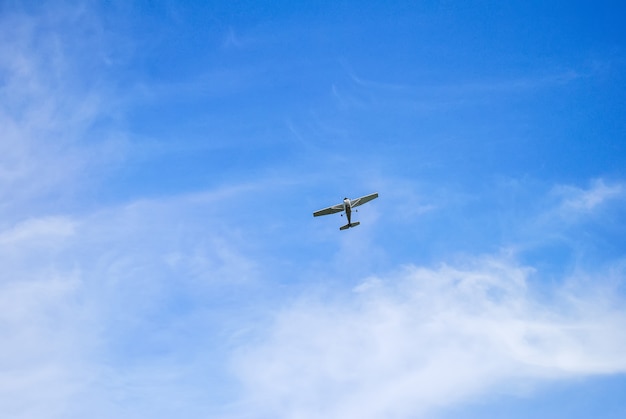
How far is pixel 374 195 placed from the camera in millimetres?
168750

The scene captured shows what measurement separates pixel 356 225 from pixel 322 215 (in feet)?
31.5

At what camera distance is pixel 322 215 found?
17000 cm

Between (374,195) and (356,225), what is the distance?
10.2m

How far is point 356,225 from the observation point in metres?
177

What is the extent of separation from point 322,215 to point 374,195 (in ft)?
32.1
